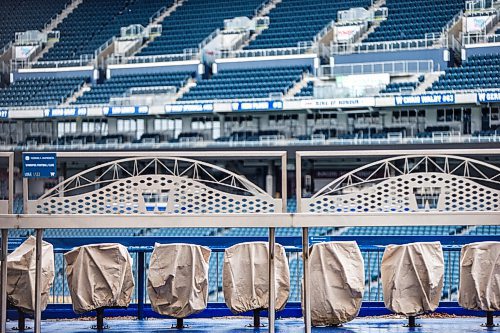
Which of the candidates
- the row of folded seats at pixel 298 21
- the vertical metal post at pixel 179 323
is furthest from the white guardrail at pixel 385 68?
the vertical metal post at pixel 179 323

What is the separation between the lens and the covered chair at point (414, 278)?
10.0 m

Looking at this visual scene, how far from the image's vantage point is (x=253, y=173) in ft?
108

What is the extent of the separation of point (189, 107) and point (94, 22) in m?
9.75

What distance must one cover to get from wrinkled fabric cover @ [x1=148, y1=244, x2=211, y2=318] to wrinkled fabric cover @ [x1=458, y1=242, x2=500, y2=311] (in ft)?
9.08

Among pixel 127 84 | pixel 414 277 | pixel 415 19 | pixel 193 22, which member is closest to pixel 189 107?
pixel 127 84

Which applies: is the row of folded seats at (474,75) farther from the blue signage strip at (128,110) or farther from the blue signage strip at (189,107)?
the blue signage strip at (128,110)

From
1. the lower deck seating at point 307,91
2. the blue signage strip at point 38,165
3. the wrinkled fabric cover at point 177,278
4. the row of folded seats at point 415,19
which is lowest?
the wrinkled fabric cover at point 177,278

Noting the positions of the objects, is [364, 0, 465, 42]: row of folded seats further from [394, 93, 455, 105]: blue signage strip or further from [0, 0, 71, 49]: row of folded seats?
[0, 0, 71, 49]: row of folded seats

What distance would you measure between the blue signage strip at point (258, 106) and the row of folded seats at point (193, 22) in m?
5.45

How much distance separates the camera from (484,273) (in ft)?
33.0

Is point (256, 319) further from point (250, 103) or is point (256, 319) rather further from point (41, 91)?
point (41, 91)

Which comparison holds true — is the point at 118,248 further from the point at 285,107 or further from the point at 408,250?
the point at 285,107

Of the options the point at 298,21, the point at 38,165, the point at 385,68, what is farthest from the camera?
the point at 298,21

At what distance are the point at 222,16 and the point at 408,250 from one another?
2917 cm
